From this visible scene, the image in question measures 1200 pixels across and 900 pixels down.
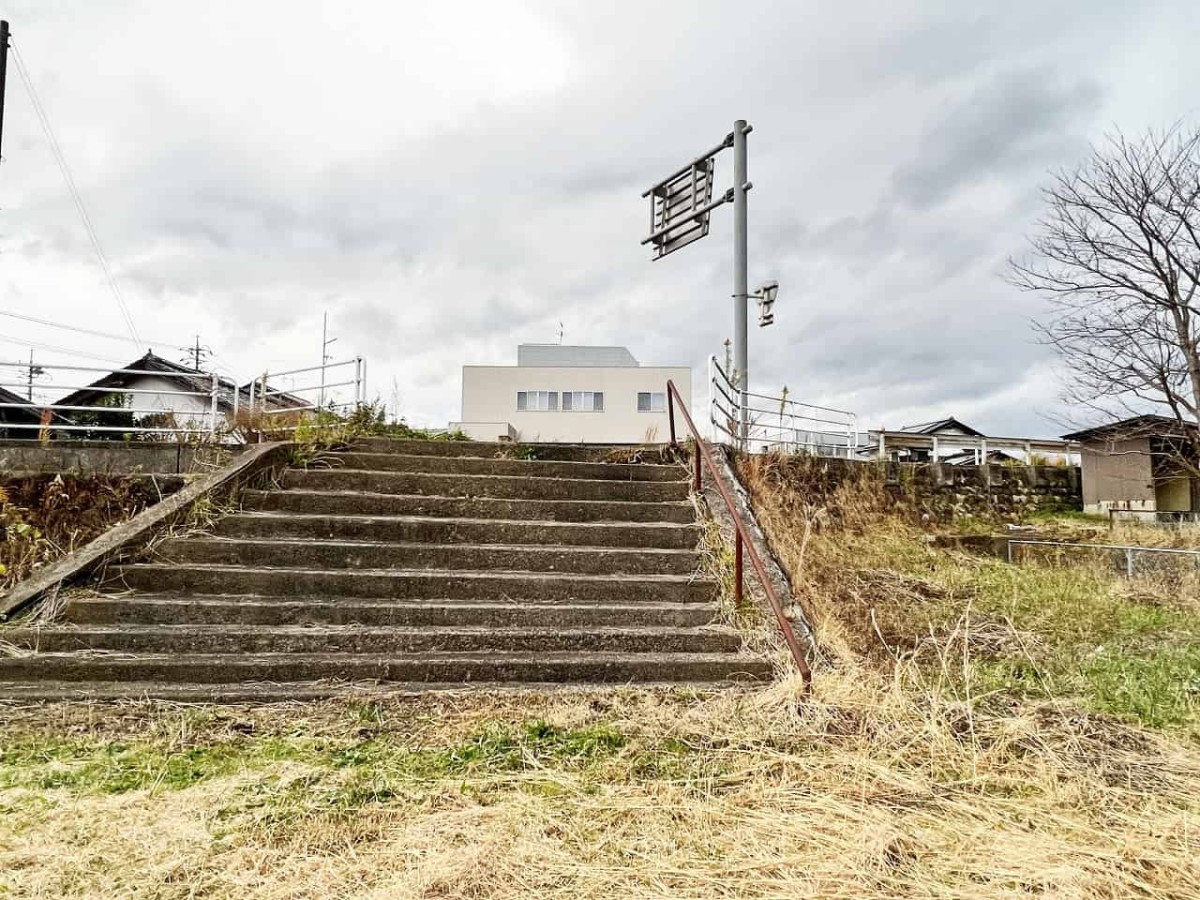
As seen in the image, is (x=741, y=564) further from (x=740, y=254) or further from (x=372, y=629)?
Result: (x=740, y=254)

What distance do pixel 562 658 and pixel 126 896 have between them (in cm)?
241

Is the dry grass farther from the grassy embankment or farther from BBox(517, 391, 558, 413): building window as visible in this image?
BBox(517, 391, 558, 413): building window

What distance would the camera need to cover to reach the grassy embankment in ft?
6.89

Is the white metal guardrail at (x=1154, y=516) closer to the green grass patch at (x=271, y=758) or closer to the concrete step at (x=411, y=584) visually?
the concrete step at (x=411, y=584)

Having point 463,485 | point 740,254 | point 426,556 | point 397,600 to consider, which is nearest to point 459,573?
point 426,556

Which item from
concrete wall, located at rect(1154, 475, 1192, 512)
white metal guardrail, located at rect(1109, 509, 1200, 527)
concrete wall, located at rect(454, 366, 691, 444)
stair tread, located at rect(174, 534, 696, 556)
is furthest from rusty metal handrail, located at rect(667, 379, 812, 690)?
concrete wall, located at rect(454, 366, 691, 444)

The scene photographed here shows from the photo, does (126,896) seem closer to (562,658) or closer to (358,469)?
(562,658)

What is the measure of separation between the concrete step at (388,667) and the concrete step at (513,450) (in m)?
2.72

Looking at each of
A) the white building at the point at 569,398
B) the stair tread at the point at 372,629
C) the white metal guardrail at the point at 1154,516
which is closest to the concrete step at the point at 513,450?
the stair tread at the point at 372,629

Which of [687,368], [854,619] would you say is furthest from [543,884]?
[687,368]

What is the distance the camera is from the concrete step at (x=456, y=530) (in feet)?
16.6

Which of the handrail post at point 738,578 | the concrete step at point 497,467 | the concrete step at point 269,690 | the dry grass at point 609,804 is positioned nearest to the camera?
the dry grass at point 609,804

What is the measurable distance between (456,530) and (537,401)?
2250 cm

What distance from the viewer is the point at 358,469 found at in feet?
19.9
